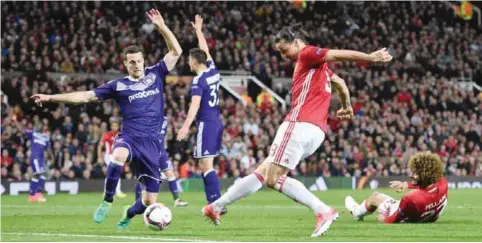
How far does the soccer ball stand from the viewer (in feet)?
39.7

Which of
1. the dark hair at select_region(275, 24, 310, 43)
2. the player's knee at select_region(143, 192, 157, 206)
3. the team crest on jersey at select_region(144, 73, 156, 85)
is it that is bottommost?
the player's knee at select_region(143, 192, 157, 206)

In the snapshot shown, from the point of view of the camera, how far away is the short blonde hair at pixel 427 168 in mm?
13164

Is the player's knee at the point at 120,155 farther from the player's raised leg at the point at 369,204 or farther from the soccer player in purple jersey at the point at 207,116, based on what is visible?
the player's raised leg at the point at 369,204

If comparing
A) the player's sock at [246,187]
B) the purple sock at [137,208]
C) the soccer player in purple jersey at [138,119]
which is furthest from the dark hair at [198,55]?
the player's sock at [246,187]

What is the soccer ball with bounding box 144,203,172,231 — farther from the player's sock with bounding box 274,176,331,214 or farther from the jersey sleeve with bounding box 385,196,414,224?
the jersey sleeve with bounding box 385,196,414,224

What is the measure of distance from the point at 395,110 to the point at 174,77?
8.07 metres

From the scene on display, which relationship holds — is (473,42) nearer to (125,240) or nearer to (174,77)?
(174,77)

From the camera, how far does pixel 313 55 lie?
11.1 meters

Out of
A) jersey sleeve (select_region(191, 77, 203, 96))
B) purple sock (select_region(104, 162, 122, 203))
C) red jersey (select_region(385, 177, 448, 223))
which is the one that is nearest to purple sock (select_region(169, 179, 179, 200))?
jersey sleeve (select_region(191, 77, 203, 96))

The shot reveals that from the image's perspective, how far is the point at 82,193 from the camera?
27.6 m

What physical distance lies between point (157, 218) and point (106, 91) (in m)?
1.84

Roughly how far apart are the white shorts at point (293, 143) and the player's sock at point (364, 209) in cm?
259

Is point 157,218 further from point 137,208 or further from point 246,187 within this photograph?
point 246,187

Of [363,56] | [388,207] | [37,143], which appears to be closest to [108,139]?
[37,143]
